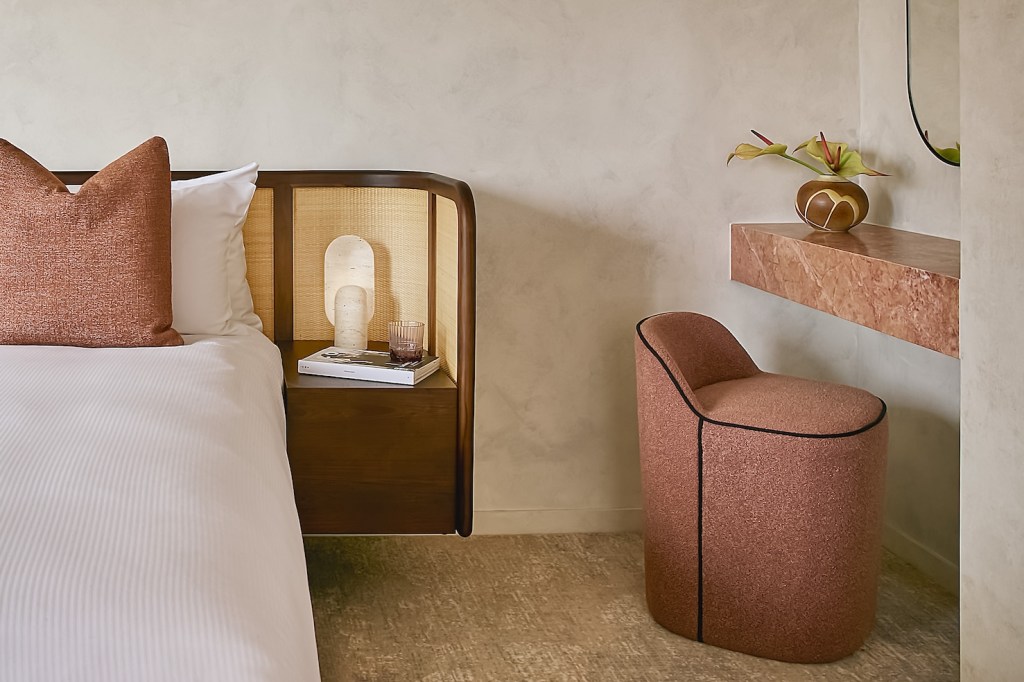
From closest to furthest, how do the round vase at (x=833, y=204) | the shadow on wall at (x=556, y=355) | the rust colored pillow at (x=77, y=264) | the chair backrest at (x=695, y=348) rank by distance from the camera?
1. the rust colored pillow at (x=77, y=264)
2. the chair backrest at (x=695, y=348)
3. the round vase at (x=833, y=204)
4. the shadow on wall at (x=556, y=355)

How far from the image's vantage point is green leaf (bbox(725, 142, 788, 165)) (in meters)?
2.70

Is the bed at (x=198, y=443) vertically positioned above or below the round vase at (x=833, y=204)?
below

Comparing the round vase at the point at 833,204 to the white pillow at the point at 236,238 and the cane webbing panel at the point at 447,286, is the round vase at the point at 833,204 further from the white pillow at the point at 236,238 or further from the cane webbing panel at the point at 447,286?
the white pillow at the point at 236,238

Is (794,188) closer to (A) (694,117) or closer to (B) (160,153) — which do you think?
(A) (694,117)

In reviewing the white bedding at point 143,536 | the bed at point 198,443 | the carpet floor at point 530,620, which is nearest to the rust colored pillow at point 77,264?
the bed at point 198,443

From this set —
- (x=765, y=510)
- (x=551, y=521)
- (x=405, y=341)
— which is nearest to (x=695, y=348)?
(x=765, y=510)

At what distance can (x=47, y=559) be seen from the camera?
106 centimetres

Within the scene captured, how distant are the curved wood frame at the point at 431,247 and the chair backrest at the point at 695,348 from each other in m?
0.40

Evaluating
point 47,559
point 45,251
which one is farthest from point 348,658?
point 47,559

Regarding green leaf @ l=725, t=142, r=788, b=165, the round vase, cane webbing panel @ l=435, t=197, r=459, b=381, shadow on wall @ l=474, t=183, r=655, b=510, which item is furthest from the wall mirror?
cane webbing panel @ l=435, t=197, r=459, b=381

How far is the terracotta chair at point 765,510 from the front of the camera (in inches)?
79.5

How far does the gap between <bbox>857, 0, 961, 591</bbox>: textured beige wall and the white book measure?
1234mm

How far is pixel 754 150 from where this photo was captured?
2732 millimetres

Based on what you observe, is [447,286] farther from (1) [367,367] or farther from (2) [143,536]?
(2) [143,536]
